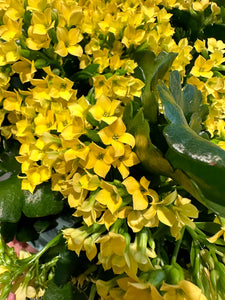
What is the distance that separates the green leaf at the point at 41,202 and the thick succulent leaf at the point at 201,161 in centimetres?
23

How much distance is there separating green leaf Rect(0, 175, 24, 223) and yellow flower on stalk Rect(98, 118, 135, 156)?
19 centimetres

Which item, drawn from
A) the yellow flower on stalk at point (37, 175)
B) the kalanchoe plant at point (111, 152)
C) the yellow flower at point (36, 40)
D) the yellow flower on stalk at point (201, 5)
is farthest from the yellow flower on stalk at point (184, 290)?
the yellow flower on stalk at point (201, 5)

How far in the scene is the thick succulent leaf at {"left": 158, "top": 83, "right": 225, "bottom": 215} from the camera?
0.76ft

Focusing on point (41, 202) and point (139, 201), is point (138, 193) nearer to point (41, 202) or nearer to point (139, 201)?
point (139, 201)

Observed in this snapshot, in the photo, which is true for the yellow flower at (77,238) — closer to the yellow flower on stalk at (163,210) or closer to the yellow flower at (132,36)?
the yellow flower on stalk at (163,210)

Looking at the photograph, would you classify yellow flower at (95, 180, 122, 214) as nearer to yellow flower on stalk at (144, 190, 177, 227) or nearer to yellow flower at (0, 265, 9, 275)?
yellow flower on stalk at (144, 190, 177, 227)

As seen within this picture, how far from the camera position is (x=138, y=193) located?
0.33 m

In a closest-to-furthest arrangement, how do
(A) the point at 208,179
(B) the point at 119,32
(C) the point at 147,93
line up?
(A) the point at 208,179 → (C) the point at 147,93 → (B) the point at 119,32

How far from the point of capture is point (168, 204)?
328 millimetres

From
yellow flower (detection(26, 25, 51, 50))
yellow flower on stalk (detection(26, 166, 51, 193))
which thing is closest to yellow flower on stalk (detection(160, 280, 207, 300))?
yellow flower on stalk (detection(26, 166, 51, 193))

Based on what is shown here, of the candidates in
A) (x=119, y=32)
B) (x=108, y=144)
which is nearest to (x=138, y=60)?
(x=119, y=32)

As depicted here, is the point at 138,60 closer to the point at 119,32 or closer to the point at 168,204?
the point at 119,32

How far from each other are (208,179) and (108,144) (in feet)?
0.39

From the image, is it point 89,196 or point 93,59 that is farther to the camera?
point 93,59
